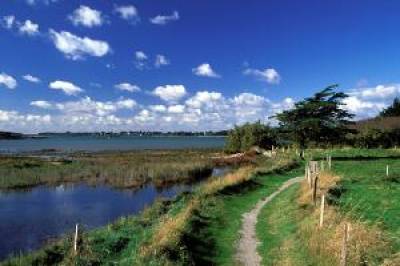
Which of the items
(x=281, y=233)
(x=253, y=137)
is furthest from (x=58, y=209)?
(x=253, y=137)

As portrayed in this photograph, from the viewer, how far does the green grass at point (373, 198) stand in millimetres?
19234

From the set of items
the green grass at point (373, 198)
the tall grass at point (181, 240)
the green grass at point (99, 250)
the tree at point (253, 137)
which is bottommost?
the green grass at point (99, 250)

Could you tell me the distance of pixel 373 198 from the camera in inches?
993

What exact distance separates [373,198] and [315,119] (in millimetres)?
33607

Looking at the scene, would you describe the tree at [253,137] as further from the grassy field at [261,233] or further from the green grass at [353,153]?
the grassy field at [261,233]

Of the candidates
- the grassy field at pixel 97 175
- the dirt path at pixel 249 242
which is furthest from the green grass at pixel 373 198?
the grassy field at pixel 97 175

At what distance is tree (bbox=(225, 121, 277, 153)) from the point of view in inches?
3558

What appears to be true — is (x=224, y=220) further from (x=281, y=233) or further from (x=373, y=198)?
(x=373, y=198)

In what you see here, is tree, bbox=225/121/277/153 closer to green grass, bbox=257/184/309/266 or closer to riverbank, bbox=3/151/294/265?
green grass, bbox=257/184/309/266

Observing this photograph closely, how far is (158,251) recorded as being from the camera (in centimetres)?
1667

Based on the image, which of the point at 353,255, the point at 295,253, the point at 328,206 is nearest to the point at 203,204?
the point at 328,206

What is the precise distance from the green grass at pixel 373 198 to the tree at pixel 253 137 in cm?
4787

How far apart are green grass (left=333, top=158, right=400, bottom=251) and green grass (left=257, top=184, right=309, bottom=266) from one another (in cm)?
253

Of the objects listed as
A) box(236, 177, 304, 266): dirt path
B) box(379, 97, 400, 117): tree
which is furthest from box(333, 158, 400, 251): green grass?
box(379, 97, 400, 117): tree
